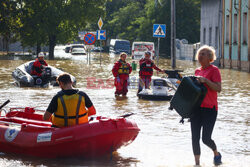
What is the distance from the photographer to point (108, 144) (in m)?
8.55

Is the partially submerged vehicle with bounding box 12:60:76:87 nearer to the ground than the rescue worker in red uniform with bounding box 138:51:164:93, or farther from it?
nearer to the ground

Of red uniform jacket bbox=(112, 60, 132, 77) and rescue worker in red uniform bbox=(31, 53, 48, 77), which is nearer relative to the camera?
red uniform jacket bbox=(112, 60, 132, 77)

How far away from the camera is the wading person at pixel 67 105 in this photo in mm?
8281

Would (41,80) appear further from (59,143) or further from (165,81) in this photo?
(59,143)

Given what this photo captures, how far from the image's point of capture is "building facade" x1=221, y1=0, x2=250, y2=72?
34.5m

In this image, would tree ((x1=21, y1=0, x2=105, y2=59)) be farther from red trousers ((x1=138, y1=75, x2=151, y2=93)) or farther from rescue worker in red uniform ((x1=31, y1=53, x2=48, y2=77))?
red trousers ((x1=138, y1=75, x2=151, y2=93))

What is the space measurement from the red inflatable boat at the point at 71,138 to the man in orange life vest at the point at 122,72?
29.3 ft

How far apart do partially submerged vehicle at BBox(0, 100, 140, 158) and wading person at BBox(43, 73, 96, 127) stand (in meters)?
0.13

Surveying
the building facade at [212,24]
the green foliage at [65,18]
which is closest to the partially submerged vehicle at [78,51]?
the green foliage at [65,18]

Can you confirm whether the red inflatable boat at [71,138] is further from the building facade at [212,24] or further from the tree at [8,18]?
the tree at [8,18]

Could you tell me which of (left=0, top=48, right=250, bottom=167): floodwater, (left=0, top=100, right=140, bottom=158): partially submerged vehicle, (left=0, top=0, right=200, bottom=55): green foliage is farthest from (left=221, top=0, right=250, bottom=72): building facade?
(left=0, top=100, right=140, bottom=158): partially submerged vehicle

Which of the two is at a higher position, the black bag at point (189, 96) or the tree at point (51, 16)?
the tree at point (51, 16)

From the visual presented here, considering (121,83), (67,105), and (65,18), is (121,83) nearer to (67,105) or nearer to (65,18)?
(67,105)

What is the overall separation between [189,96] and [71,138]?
183 cm
